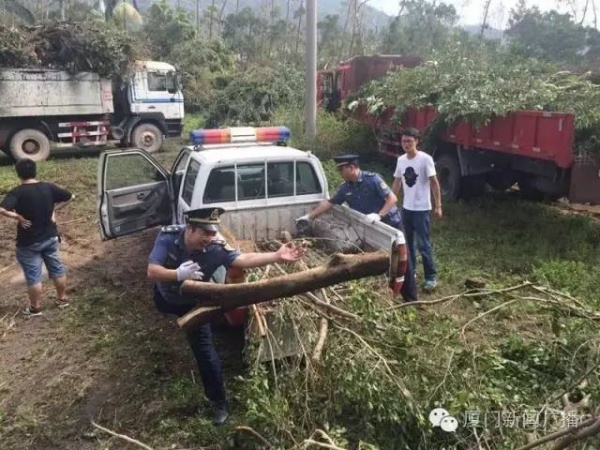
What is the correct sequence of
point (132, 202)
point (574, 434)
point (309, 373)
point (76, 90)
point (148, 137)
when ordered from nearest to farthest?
1. point (574, 434)
2. point (309, 373)
3. point (132, 202)
4. point (76, 90)
5. point (148, 137)

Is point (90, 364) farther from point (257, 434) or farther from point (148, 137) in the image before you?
point (148, 137)

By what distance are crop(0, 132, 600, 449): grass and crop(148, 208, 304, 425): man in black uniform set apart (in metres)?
0.23

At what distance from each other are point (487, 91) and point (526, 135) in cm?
118

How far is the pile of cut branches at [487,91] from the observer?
698cm

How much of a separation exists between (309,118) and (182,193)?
690 cm

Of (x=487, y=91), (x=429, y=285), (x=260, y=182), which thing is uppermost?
(x=487, y=91)

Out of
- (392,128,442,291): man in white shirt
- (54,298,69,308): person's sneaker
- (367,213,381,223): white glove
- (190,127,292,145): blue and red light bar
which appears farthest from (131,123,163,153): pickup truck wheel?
(367,213,381,223): white glove

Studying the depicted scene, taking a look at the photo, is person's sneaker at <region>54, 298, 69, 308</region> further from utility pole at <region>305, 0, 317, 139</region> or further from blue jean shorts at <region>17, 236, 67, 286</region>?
utility pole at <region>305, 0, 317, 139</region>

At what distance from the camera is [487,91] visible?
7902 millimetres

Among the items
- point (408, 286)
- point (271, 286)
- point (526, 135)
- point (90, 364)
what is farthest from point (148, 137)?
point (271, 286)

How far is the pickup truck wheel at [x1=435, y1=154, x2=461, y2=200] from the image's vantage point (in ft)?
28.8

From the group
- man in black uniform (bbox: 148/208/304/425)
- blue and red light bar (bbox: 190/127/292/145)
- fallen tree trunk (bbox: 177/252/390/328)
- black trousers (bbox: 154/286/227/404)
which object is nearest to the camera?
fallen tree trunk (bbox: 177/252/390/328)

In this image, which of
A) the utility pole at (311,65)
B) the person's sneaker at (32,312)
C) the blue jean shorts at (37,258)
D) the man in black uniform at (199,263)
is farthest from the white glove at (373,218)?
the utility pole at (311,65)

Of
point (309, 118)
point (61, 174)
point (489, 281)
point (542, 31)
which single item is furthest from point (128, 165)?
point (542, 31)
